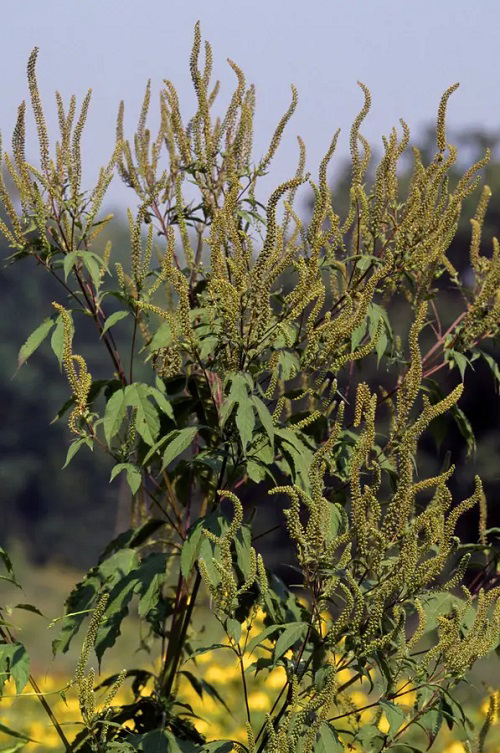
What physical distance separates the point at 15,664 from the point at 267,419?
1097mm

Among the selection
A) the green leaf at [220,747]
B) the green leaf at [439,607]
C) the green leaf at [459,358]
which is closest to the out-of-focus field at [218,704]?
the green leaf at [439,607]

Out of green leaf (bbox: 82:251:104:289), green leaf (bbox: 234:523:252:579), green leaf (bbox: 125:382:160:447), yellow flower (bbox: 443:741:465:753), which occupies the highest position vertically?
green leaf (bbox: 82:251:104:289)

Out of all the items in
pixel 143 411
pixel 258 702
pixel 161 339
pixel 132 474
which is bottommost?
pixel 258 702

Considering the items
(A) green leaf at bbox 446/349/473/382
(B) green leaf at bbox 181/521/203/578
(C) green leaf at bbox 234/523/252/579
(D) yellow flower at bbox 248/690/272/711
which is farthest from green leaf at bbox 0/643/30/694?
(D) yellow flower at bbox 248/690/272/711

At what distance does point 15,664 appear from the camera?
128 inches

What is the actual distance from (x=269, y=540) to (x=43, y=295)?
22424 millimetres

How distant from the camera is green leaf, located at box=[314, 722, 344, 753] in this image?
112 inches

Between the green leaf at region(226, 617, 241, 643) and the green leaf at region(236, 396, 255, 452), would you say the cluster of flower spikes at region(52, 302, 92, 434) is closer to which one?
the green leaf at region(236, 396, 255, 452)

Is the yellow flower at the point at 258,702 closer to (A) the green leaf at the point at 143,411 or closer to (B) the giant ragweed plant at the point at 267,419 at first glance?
(B) the giant ragweed plant at the point at 267,419

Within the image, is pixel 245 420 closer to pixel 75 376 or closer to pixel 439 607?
pixel 75 376

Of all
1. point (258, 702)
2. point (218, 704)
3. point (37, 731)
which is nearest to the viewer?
point (218, 704)

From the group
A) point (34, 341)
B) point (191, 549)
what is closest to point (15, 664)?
point (191, 549)

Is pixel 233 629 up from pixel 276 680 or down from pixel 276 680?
up

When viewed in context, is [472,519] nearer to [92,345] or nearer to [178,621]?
[178,621]
